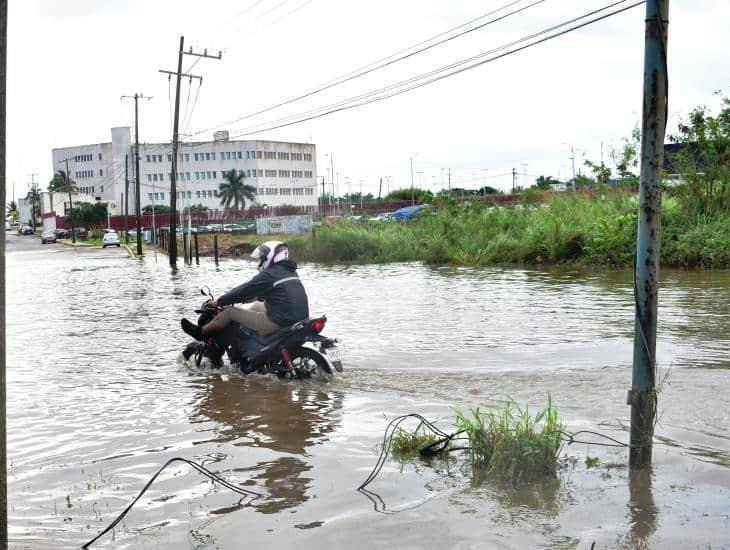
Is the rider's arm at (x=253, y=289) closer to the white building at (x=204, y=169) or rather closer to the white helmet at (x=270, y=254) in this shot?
the white helmet at (x=270, y=254)

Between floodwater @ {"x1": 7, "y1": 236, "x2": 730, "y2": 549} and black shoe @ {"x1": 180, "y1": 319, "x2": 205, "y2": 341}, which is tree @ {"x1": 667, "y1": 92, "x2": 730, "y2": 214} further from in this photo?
black shoe @ {"x1": 180, "y1": 319, "x2": 205, "y2": 341}

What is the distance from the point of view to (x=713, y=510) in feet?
15.8

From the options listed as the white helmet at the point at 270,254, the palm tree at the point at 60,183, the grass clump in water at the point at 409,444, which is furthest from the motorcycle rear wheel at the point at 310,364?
the palm tree at the point at 60,183

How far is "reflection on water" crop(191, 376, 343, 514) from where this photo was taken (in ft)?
18.8

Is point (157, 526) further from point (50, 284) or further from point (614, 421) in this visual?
point (50, 284)

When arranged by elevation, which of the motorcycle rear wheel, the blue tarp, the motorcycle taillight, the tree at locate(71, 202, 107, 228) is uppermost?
the tree at locate(71, 202, 107, 228)

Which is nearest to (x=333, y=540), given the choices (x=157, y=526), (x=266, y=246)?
(x=157, y=526)

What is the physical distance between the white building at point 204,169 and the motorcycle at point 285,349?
414 feet

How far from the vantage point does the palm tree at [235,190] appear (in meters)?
134

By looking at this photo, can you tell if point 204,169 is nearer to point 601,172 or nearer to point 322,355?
point 601,172

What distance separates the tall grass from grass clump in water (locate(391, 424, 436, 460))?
1941cm

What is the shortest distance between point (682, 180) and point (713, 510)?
75.9ft

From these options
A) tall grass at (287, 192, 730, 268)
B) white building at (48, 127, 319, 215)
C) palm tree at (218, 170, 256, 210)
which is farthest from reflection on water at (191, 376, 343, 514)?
white building at (48, 127, 319, 215)

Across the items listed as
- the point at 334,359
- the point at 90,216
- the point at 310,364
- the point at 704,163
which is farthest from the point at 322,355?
the point at 90,216
